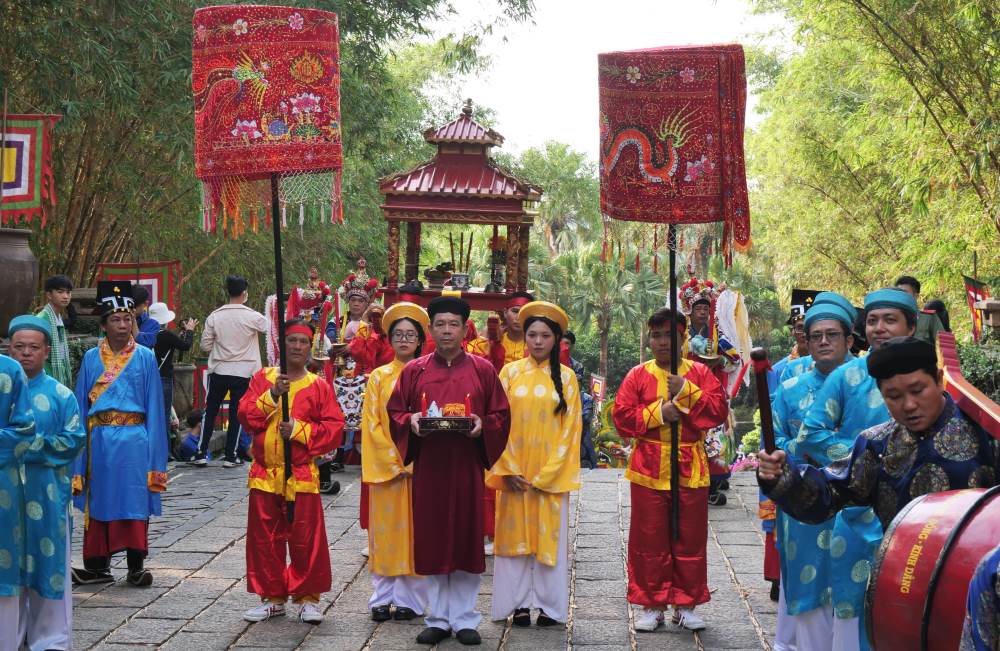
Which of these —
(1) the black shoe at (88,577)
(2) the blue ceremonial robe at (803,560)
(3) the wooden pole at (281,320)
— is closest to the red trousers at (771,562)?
(2) the blue ceremonial robe at (803,560)

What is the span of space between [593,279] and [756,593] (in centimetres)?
3494

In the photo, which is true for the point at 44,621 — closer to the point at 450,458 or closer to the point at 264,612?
the point at 264,612

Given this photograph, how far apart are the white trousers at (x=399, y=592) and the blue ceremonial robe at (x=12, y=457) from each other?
80.0 inches

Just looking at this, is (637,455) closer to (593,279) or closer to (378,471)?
(378,471)

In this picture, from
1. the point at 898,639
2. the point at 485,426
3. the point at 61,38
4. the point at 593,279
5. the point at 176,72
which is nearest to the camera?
the point at 898,639

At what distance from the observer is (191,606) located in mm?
7160

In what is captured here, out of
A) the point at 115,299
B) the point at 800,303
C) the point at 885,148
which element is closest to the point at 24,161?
the point at 115,299

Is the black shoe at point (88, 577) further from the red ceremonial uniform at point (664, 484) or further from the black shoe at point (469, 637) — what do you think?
the red ceremonial uniform at point (664, 484)

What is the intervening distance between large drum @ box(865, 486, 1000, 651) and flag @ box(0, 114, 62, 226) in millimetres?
8690

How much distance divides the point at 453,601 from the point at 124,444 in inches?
89.8

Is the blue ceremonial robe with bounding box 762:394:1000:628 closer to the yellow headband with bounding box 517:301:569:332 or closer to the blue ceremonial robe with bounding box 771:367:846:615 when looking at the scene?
the blue ceremonial robe with bounding box 771:367:846:615

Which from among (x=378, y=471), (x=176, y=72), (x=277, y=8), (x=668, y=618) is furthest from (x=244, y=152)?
(x=176, y=72)

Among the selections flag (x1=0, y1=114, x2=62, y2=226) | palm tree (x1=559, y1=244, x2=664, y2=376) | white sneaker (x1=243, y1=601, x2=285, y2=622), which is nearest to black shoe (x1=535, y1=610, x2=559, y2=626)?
white sneaker (x1=243, y1=601, x2=285, y2=622)

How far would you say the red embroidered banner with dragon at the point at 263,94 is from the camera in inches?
273
